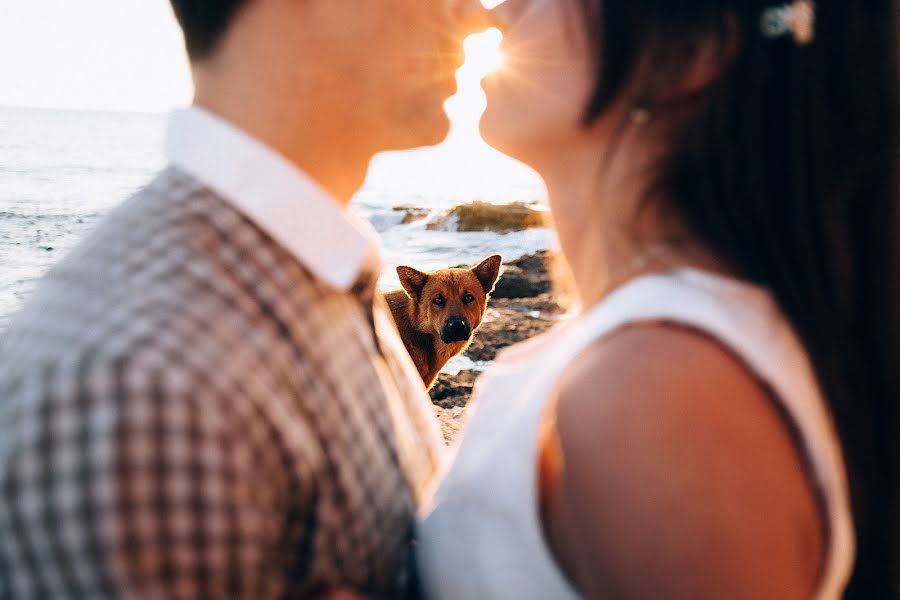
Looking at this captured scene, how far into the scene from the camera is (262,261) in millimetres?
1358

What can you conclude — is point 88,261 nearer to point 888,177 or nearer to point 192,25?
point 192,25

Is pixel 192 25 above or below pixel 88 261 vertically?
above

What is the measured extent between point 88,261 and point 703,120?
1.17m

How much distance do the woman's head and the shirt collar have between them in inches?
26.9

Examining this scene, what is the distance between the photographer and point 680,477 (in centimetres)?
100

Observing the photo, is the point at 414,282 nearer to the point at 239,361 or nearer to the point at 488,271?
the point at 488,271

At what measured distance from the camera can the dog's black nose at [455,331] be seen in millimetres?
7395

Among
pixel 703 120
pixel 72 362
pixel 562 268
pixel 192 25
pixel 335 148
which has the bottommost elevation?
pixel 562 268

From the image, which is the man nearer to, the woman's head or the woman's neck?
the woman's neck

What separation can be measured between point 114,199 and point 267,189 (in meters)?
32.8

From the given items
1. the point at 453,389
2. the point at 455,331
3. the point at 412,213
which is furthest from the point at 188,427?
the point at 412,213

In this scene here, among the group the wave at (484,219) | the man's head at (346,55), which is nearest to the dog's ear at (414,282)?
the man's head at (346,55)

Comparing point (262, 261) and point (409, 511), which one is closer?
point (262, 261)

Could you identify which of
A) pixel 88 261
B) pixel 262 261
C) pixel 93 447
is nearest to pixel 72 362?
pixel 93 447
